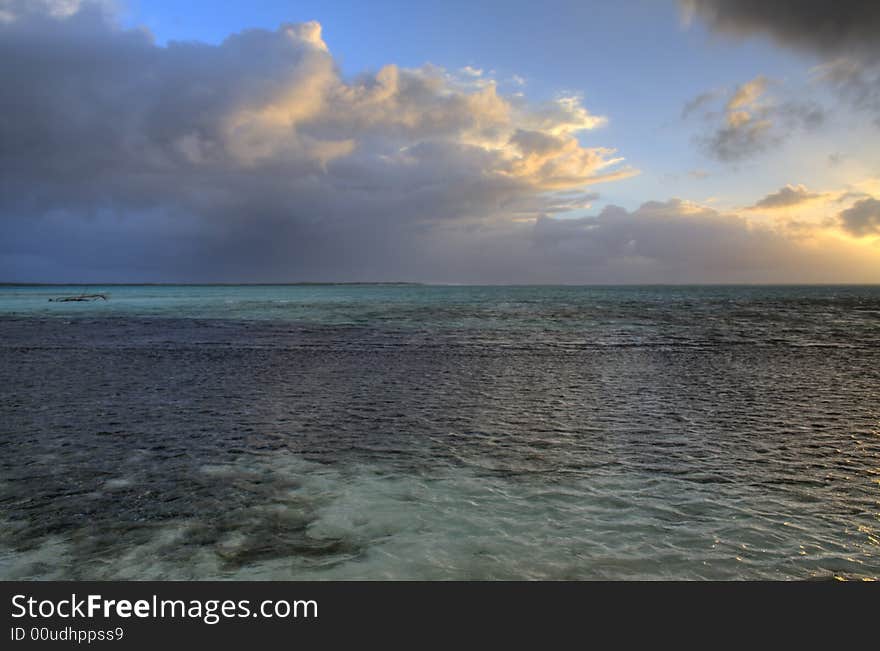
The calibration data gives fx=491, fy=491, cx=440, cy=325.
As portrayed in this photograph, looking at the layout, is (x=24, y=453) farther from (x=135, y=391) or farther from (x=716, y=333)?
(x=716, y=333)

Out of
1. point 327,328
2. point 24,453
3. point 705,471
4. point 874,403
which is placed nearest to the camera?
point 705,471

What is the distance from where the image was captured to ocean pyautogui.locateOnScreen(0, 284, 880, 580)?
6.76m

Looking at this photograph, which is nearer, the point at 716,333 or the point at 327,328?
the point at 716,333

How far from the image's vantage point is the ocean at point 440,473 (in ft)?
22.2

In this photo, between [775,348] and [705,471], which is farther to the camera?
[775,348]

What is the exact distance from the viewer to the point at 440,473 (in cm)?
1022
